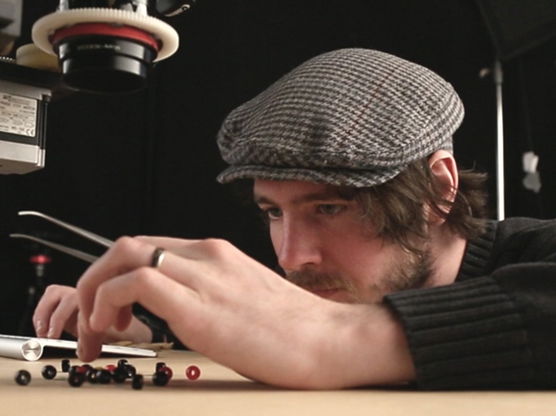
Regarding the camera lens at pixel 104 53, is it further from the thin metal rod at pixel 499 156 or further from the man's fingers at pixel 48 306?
the thin metal rod at pixel 499 156

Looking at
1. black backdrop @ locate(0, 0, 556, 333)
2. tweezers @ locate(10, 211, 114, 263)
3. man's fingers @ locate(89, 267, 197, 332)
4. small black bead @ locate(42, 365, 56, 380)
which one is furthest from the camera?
black backdrop @ locate(0, 0, 556, 333)

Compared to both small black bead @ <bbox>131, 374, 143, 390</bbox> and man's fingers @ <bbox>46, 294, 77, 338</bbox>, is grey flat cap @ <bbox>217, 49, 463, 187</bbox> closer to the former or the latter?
man's fingers @ <bbox>46, 294, 77, 338</bbox>

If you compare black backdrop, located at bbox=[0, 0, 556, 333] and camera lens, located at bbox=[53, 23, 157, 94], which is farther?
black backdrop, located at bbox=[0, 0, 556, 333]

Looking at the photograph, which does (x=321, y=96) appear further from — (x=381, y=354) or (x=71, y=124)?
(x=71, y=124)

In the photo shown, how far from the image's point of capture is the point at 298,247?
1279 mm

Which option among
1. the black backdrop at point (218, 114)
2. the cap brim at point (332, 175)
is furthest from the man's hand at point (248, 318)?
the black backdrop at point (218, 114)

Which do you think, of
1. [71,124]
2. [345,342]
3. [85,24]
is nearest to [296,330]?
[345,342]

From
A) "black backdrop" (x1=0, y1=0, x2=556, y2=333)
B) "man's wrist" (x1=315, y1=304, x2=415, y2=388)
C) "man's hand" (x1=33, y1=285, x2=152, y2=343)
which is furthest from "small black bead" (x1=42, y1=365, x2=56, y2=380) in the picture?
"black backdrop" (x1=0, y1=0, x2=556, y2=333)

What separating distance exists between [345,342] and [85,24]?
375mm

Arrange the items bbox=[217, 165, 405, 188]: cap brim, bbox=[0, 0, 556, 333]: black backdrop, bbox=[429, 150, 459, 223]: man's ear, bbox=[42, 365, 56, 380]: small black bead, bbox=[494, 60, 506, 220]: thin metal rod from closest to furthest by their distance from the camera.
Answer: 1. bbox=[42, 365, 56, 380]: small black bead
2. bbox=[217, 165, 405, 188]: cap brim
3. bbox=[429, 150, 459, 223]: man's ear
4. bbox=[494, 60, 506, 220]: thin metal rod
5. bbox=[0, 0, 556, 333]: black backdrop

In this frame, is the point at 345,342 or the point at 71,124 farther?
the point at 71,124

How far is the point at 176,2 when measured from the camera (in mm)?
879

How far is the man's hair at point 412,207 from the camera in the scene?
4.16 feet

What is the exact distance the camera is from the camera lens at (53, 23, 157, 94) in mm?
789
